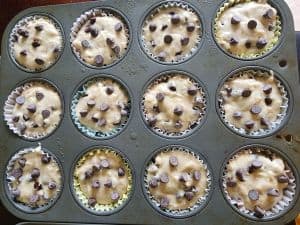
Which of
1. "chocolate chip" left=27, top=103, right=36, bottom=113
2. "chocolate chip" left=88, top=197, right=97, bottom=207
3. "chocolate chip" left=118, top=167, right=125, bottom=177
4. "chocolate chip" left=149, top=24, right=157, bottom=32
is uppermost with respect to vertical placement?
"chocolate chip" left=149, top=24, right=157, bottom=32

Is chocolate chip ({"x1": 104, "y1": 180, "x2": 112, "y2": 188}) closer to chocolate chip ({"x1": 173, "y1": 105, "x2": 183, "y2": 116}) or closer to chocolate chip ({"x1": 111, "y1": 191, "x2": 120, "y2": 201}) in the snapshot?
chocolate chip ({"x1": 111, "y1": 191, "x2": 120, "y2": 201})

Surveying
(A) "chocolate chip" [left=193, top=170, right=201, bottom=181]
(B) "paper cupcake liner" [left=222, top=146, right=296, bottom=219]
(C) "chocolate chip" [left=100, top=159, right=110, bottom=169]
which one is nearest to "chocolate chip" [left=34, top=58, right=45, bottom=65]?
(C) "chocolate chip" [left=100, top=159, right=110, bottom=169]

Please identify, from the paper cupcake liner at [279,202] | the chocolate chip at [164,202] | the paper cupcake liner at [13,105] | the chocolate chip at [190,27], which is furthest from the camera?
the paper cupcake liner at [13,105]

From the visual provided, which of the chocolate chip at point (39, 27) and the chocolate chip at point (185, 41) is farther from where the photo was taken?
the chocolate chip at point (39, 27)

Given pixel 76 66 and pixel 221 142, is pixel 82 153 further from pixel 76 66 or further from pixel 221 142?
pixel 221 142

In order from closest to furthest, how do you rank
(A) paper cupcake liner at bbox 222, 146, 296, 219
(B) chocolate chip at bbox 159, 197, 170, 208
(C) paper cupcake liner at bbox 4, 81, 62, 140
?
(A) paper cupcake liner at bbox 222, 146, 296, 219
(B) chocolate chip at bbox 159, 197, 170, 208
(C) paper cupcake liner at bbox 4, 81, 62, 140

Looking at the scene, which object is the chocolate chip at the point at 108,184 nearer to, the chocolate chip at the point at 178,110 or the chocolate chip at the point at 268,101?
the chocolate chip at the point at 178,110

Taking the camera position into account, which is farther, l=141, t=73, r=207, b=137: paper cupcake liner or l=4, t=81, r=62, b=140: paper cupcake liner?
l=4, t=81, r=62, b=140: paper cupcake liner

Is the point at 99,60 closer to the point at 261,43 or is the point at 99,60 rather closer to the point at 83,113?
the point at 83,113

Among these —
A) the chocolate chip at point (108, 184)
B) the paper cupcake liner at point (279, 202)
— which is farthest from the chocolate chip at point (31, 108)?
the paper cupcake liner at point (279, 202)

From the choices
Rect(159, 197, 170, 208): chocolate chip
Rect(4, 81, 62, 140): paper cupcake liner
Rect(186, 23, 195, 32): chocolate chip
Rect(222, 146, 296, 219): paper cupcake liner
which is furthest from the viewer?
Rect(4, 81, 62, 140): paper cupcake liner
